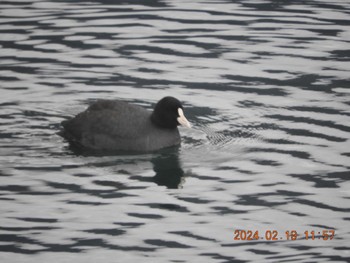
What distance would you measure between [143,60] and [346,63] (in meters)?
4.04

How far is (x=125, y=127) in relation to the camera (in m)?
13.6

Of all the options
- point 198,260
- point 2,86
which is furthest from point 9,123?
point 198,260

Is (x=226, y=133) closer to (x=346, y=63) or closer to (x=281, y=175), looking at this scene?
(x=281, y=175)

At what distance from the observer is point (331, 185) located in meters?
11.9

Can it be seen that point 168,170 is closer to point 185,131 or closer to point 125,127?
point 125,127

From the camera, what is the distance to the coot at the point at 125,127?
13.5 m

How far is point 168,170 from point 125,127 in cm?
129

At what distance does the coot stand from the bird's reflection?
1.03ft
